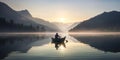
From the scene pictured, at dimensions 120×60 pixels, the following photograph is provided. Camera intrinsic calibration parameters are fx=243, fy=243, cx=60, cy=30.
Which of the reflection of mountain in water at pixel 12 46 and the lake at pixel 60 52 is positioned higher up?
the reflection of mountain in water at pixel 12 46

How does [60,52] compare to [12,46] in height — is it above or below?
below

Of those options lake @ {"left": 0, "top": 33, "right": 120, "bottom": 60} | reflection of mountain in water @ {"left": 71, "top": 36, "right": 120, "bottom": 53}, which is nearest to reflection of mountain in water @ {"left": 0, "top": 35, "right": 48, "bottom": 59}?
lake @ {"left": 0, "top": 33, "right": 120, "bottom": 60}

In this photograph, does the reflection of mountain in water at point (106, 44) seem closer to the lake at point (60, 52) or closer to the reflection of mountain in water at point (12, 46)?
the lake at point (60, 52)

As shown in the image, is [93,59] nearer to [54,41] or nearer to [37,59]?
[37,59]

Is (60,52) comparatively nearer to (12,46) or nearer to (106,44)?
(12,46)

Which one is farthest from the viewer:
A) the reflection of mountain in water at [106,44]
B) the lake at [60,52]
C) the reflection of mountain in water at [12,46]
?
the reflection of mountain in water at [106,44]

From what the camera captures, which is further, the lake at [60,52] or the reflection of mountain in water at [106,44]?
the reflection of mountain in water at [106,44]

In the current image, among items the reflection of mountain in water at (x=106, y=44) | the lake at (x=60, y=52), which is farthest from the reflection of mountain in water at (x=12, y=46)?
the reflection of mountain in water at (x=106, y=44)

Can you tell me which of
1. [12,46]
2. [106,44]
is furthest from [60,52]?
[106,44]

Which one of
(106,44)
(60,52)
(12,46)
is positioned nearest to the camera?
(60,52)

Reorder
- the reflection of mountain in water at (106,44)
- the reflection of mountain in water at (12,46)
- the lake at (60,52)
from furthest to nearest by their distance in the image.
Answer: the reflection of mountain in water at (106,44)
the reflection of mountain in water at (12,46)
the lake at (60,52)

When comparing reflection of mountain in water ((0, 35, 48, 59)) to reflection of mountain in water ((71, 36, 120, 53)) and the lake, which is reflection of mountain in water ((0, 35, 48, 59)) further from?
reflection of mountain in water ((71, 36, 120, 53))

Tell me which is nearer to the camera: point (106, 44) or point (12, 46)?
point (12, 46)

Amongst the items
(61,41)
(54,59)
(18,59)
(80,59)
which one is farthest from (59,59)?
(61,41)
